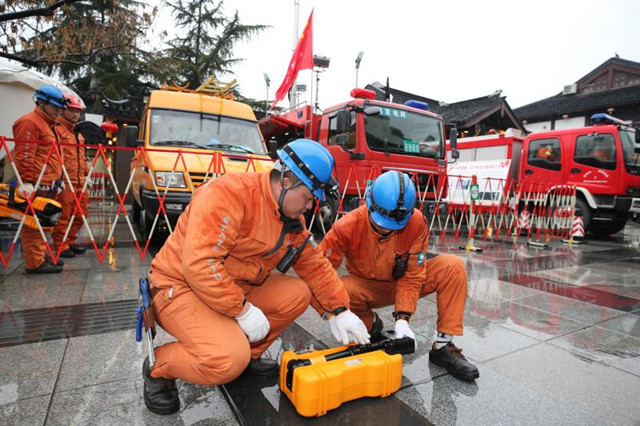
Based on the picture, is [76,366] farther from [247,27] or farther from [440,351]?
[247,27]

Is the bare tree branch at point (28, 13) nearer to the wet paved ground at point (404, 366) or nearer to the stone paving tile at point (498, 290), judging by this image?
the wet paved ground at point (404, 366)

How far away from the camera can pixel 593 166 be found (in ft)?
30.2

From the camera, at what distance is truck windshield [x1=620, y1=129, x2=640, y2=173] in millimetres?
8789

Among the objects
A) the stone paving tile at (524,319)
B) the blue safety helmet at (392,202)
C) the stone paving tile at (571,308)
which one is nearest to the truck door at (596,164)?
the stone paving tile at (571,308)

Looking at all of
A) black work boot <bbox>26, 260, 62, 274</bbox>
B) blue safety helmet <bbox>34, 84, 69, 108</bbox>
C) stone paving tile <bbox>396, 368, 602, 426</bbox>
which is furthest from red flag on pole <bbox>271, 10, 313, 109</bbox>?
stone paving tile <bbox>396, 368, 602, 426</bbox>

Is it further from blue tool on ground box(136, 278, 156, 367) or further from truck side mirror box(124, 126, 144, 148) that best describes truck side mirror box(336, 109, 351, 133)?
blue tool on ground box(136, 278, 156, 367)

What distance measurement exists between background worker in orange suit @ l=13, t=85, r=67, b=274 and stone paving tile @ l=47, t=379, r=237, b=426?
9.54ft

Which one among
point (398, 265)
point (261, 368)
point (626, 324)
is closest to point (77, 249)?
point (261, 368)

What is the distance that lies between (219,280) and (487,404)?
5.38 ft

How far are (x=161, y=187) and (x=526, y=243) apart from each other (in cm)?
765

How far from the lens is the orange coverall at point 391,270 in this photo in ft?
8.41

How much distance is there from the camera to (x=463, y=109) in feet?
59.8

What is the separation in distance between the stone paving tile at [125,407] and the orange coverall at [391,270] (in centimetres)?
119

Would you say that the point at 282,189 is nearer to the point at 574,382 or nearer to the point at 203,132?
the point at 574,382
